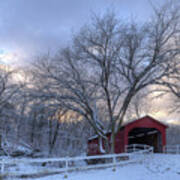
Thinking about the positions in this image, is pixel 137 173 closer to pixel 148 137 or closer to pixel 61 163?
pixel 61 163

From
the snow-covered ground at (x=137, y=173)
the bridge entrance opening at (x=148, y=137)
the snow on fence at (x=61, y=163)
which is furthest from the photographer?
the bridge entrance opening at (x=148, y=137)

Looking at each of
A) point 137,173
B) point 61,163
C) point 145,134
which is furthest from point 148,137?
point 137,173

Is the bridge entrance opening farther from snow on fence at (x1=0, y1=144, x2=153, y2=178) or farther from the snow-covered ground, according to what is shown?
the snow-covered ground

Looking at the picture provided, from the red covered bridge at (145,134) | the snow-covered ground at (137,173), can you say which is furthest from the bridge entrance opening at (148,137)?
the snow-covered ground at (137,173)

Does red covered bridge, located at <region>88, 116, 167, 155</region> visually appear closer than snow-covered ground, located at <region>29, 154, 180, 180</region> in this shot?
No

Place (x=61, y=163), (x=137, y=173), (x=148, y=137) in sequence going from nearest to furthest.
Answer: (x=137, y=173), (x=61, y=163), (x=148, y=137)

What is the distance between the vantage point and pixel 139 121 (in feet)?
60.3

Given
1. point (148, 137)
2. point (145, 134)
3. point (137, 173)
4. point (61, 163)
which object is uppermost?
point (145, 134)

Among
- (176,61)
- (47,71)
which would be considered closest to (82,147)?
(47,71)

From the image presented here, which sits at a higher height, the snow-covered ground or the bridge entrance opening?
the bridge entrance opening

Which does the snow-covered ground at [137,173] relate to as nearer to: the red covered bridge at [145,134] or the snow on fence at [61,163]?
the snow on fence at [61,163]

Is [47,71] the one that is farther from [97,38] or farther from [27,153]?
[27,153]

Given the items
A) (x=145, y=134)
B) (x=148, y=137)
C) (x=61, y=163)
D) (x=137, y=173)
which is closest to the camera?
(x=137, y=173)

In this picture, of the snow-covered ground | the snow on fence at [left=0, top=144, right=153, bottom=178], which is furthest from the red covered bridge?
the snow-covered ground
